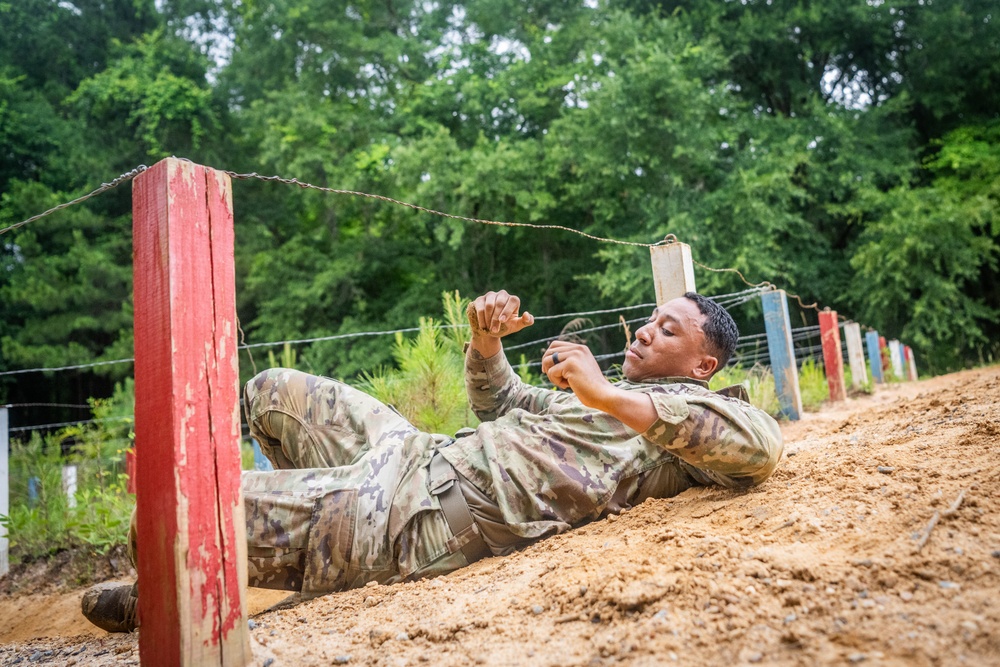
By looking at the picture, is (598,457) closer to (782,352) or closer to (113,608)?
(113,608)

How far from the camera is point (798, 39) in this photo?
16.6 meters

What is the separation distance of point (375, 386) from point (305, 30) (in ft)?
52.7

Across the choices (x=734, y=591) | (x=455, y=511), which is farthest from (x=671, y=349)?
(x=734, y=591)

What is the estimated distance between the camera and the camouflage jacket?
1.93 meters

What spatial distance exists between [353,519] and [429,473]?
273 mm

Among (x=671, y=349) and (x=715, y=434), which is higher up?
(x=671, y=349)

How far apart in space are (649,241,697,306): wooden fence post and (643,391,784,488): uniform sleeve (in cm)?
153

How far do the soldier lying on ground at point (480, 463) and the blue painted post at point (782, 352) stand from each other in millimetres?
2601

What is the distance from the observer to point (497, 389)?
2658mm

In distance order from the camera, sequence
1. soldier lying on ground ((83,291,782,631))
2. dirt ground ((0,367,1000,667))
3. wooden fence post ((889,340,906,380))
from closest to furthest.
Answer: dirt ground ((0,367,1000,667)) < soldier lying on ground ((83,291,782,631)) < wooden fence post ((889,340,906,380))

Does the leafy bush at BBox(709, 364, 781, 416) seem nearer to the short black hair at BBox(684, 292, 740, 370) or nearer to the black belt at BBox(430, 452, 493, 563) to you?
the short black hair at BBox(684, 292, 740, 370)

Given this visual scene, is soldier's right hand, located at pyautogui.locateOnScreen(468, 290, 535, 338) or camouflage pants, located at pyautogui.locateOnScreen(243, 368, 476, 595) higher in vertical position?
soldier's right hand, located at pyautogui.locateOnScreen(468, 290, 535, 338)

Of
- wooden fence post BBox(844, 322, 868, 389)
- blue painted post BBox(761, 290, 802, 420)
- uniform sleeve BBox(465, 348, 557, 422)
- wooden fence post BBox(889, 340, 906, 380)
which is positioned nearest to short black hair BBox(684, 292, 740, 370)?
uniform sleeve BBox(465, 348, 557, 422)

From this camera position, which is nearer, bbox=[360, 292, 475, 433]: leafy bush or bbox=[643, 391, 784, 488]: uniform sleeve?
bbox=[643, 391, 784, 488]: uniform sleeve
